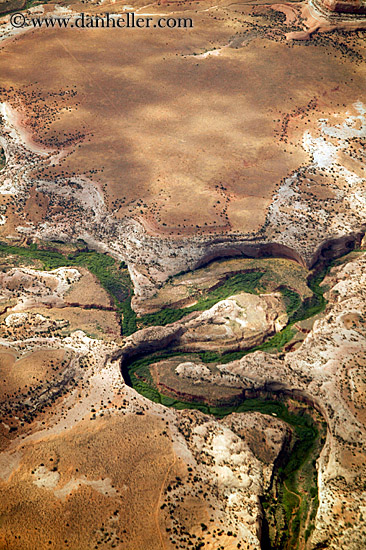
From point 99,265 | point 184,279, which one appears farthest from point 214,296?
point 99,265

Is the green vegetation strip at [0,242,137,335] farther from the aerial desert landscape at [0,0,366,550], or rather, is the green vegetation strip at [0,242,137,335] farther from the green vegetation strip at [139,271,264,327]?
the green vegetation strip at [139,271,264,327]

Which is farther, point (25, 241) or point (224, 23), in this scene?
point (224, 23)

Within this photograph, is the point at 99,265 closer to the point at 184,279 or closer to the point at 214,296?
the point at 184,279

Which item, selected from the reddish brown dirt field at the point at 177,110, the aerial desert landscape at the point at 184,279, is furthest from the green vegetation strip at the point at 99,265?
the reddish brown dirt field at the point at 177,110

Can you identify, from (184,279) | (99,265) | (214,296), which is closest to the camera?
(214,296)

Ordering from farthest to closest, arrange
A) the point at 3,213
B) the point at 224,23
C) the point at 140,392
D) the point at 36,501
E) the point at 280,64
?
the point at 224,23, the point at 280,64, the point at 3,213, the point at 140,392, the point at 36,501

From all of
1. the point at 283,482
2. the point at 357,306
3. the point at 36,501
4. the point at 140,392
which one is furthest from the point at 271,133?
the point at 36,501

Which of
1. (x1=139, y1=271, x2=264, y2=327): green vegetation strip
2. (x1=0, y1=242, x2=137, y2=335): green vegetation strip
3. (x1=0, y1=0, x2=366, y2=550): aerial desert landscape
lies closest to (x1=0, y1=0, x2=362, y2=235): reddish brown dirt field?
(x1=0, y1=0, x2=366, y2=550): aerial desert landscape

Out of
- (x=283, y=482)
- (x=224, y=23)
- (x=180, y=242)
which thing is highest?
(x=224, y=23)

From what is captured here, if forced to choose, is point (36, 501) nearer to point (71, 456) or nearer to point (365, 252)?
point (71, 456)
